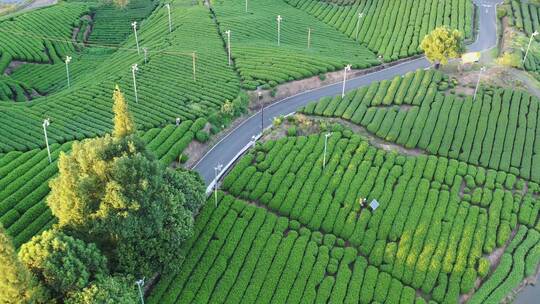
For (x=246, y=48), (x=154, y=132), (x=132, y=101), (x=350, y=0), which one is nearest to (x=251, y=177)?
(x=154, y=132)

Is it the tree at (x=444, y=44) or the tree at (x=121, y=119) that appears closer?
the tree at (x=121, y=119)

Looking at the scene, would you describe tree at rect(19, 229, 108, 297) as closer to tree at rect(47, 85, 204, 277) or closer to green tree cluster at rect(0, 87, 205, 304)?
green tree cluster at rect(0, 87, 205, 304)

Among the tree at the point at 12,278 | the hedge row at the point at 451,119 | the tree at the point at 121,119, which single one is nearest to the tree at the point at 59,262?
the tree at the point at 12,278

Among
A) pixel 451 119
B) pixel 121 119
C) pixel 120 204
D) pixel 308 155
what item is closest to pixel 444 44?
pixel 451 119

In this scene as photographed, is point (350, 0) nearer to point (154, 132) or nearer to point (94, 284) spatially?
point (154, 132)

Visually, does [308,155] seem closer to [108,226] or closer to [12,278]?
[108,226]

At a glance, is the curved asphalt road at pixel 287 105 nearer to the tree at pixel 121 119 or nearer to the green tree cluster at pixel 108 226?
the green tree cluster at pixel 108 226
